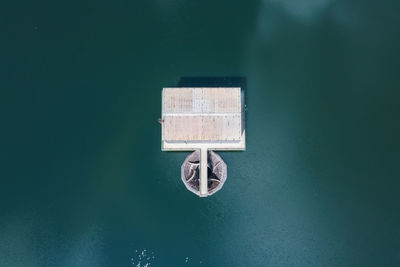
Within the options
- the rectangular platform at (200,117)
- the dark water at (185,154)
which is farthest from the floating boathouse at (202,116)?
the dark water at (185,154)

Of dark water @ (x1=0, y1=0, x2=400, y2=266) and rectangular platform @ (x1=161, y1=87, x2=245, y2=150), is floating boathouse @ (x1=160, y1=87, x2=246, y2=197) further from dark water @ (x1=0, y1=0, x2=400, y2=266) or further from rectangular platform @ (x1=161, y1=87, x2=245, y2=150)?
dark water @ (x1=0, y1=0, x2=400, y2=266)

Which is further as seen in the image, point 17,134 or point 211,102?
point 17,134

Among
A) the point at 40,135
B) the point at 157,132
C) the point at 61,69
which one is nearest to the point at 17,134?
the point at 40,135

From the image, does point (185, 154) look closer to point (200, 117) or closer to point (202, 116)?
point (200, 117)

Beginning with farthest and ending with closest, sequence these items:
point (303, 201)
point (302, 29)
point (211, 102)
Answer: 1. point (302, 29)
2. point (303, 201)
3. point (211, 102)

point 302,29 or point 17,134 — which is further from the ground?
point 302,29

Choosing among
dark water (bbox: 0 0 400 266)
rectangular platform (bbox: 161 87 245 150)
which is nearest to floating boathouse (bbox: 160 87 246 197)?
rectangular platform (bbox: 161 87 245 150)

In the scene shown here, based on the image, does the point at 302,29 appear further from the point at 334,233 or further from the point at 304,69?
the point at 334,233

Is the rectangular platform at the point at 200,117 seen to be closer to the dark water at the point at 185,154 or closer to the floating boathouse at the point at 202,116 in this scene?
the floating boathouse at the point at 202,116
